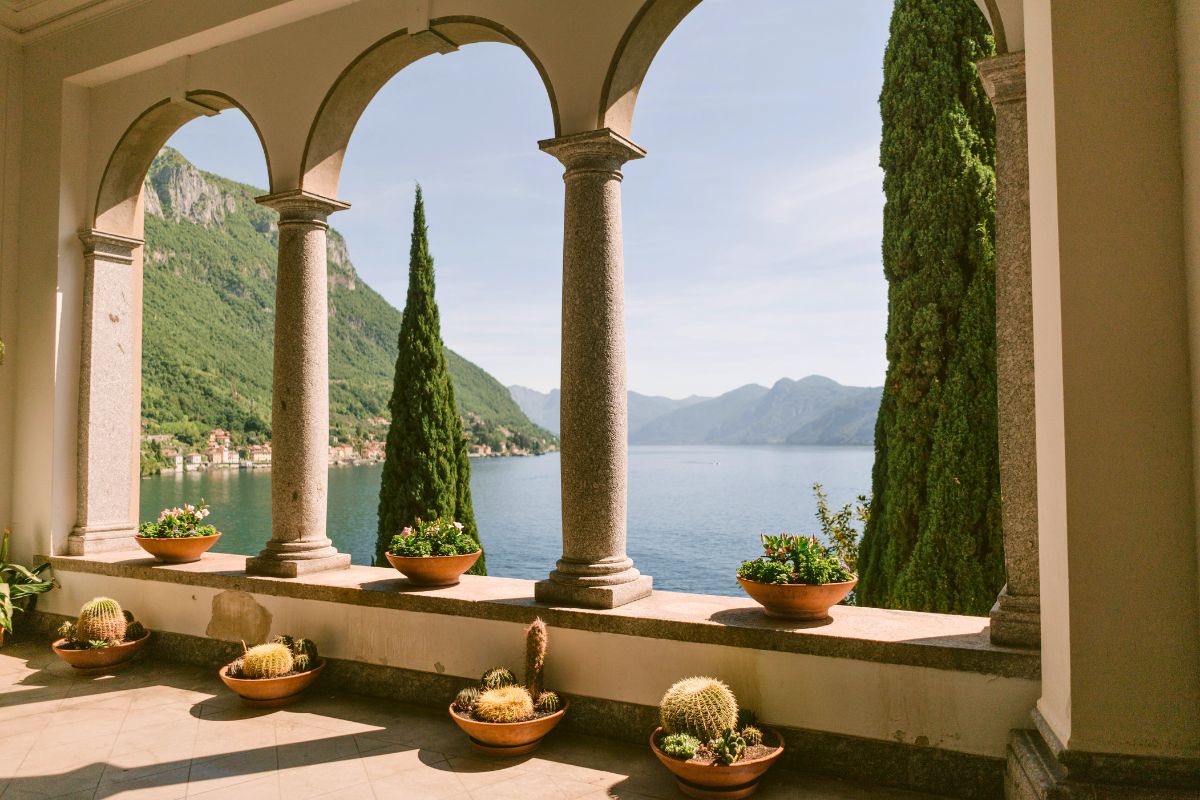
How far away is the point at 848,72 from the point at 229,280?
38.8 m

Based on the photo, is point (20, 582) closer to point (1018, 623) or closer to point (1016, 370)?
point (1018, 623)

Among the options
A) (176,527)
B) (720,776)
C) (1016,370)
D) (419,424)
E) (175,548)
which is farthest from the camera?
(419,424)

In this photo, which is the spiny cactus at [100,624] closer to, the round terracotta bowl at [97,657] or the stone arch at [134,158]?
the round terracotta bowl at [97,657]

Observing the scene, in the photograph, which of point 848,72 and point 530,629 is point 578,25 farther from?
point 848,72

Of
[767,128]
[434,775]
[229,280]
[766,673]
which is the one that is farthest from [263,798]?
[767,128]

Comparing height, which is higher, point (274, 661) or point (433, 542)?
point (433, 542)

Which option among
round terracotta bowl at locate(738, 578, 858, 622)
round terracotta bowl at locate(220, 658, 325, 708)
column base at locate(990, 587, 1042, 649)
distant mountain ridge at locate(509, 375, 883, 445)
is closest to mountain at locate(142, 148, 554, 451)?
round terracotta bowl at locate(220, 658, 325, 708)

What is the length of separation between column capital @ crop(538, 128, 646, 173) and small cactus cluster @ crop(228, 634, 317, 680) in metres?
3.84

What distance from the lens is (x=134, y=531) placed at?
820cm

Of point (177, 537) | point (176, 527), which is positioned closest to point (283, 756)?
point (177, 537)

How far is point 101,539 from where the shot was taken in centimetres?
785

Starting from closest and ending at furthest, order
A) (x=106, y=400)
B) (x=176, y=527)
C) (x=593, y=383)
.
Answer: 1. (x=593, y=383)
2. (x=176, y=527)
3. (x=106, y=400)

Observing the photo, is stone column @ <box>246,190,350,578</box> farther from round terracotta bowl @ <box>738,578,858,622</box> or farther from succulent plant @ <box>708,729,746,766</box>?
succulent plant @ <box>708,729,746,766</box>

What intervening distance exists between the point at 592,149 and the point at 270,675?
163 inches
